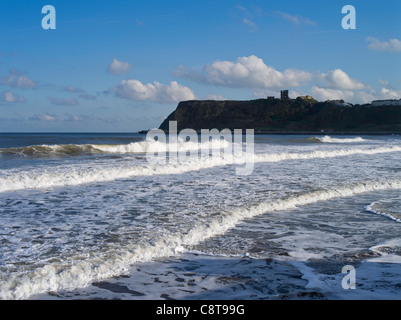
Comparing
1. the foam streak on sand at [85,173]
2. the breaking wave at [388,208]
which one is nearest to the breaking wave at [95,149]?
the foam streak on sand at [85,173]

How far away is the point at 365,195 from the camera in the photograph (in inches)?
361

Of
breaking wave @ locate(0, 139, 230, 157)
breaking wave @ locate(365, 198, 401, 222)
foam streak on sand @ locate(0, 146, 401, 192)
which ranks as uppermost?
breaking wave @ locate(0, 139, 230, 157)

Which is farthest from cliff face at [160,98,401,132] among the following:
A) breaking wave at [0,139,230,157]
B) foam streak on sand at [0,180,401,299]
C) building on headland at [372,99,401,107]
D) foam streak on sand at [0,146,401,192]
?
foam streak on sand at [0,180,401,299]

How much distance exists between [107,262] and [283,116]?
143m

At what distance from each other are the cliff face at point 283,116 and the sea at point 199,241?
110793mm

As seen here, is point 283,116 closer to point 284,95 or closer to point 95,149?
point 284,95

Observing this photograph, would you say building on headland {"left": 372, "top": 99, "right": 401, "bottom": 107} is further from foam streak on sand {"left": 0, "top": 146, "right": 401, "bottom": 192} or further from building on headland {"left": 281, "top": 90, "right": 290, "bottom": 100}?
foam streak on sand {"left": 0, "top": 146, "right": 401, "bottom": 192}

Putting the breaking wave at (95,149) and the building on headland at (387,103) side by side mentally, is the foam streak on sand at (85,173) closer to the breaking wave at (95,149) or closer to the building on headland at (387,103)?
the breaking wave at (95,149)

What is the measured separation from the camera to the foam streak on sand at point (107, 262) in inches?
137

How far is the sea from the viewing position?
11.7 ft

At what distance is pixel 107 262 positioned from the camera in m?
4.13
